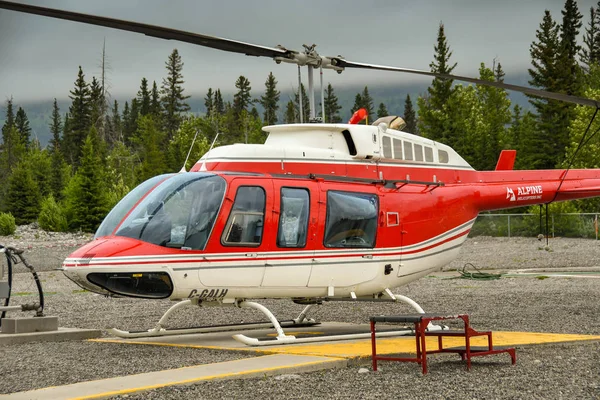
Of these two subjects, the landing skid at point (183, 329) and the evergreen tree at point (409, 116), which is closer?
the landing skid at point (183, 329)

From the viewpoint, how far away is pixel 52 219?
61.8 metres

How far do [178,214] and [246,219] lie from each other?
38.7 inches

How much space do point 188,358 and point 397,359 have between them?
2729 millimetres

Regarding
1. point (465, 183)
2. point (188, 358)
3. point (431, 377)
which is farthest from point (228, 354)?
point (465, 183)

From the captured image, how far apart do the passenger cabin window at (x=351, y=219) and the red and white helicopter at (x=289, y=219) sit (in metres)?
0.02

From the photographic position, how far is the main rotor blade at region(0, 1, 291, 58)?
30.3 ft

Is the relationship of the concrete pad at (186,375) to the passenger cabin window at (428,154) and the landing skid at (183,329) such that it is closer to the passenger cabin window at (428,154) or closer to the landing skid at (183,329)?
the landing skid at (183,329)

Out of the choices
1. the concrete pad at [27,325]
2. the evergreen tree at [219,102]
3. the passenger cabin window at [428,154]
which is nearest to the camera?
the concrete pad at [27,325]

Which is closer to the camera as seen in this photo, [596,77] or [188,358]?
[188,358]

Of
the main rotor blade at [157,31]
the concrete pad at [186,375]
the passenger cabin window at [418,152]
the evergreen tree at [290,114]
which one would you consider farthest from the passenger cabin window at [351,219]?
the evergreen tree at [290,114]

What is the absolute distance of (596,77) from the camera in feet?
276

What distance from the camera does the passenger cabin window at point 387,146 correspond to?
13859 millimetres

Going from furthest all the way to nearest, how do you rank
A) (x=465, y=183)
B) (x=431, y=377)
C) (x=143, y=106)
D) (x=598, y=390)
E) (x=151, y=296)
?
1. (x=143, y=106)
2. (x=465, y=183)
3. (x=151, y=296)
4. (x=431, y=377)
5. (x=598, y=390)

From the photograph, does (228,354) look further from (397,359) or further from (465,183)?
(465,183)
